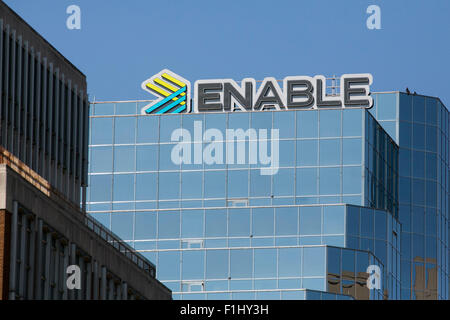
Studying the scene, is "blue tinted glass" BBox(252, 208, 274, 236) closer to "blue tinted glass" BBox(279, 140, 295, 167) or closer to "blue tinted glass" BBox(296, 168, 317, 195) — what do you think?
"blue tinted glass" BBox(296, 168, 317, 195)

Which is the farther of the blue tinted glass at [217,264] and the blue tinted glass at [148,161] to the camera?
the blue tinted glass at [148,161]

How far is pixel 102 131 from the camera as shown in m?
162

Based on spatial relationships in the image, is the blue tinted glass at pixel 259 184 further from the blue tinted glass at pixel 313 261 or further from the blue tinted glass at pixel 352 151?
the blue tinted glass at pixel 313 261

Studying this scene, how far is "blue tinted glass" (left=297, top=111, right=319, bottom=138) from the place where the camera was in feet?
518

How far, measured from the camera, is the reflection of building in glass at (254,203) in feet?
478

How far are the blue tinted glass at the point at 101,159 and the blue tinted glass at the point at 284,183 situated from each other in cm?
1619

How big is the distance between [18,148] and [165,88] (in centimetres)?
6720

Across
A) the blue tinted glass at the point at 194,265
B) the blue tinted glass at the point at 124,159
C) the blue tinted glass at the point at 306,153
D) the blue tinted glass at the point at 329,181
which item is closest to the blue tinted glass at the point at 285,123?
the blue tinted glass at the point at 306,153

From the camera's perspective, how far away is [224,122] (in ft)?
522

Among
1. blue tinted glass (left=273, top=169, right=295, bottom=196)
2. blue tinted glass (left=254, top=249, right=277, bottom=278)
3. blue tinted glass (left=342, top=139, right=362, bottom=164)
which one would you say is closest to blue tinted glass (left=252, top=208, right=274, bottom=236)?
blue tinted glass (left=273, top=169, right=295, bottom=196)

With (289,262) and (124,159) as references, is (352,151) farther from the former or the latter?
(124,159)

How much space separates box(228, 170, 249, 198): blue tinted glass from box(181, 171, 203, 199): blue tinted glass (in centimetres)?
290

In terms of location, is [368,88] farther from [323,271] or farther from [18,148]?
[18,148]
